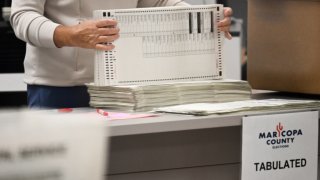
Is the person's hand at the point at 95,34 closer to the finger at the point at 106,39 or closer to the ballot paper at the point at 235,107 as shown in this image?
the finger at the point at 106,39

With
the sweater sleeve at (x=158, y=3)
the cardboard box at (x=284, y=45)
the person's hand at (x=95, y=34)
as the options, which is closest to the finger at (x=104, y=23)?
the person's hand at (x=95, y=34)

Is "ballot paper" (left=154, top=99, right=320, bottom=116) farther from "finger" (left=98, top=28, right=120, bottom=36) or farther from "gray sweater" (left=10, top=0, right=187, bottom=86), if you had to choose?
"gray sweater" (left=10, top=0, right=187, bottom=86)

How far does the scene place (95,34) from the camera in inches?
70.4

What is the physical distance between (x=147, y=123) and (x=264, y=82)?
2.47 feet

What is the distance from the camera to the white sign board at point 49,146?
536 mm

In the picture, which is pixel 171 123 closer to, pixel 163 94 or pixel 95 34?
pixel 163 94

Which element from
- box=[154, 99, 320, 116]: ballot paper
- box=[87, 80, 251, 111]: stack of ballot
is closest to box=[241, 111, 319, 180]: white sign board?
box=[154, 99, 320, 116]: ballot paper

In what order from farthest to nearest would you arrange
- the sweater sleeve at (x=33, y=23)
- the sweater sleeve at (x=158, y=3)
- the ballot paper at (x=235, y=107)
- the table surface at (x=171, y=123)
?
the sweater sleeve at (x=158, y=3) < the sweater sleeve at (x=33, y=23) < the ballot paper at (x=235, y=107) < the table surface at (x=171, y=123)

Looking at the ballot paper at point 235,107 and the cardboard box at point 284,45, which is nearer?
the ballot paper at point 235,107

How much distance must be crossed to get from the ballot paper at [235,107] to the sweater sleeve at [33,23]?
405mm

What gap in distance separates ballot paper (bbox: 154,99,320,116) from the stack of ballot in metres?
0.03

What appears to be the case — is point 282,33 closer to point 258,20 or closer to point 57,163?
point 258,20

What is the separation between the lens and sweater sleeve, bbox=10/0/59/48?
192 cm

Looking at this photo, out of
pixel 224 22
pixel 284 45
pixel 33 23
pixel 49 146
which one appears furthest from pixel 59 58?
pixel 49 146
